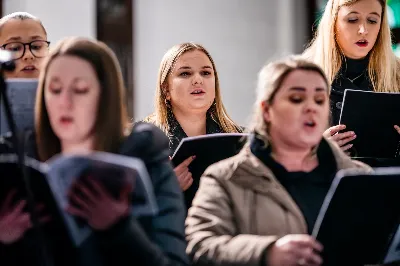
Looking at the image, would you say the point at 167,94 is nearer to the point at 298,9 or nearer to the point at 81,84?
the point at 81,84

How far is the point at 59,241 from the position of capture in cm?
155

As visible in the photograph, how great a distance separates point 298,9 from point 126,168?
207 inches

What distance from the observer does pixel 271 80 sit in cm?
173

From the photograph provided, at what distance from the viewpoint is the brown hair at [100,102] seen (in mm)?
1599

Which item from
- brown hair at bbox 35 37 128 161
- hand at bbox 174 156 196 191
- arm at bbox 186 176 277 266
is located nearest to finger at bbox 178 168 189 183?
hand at bbox 174 156 196 191

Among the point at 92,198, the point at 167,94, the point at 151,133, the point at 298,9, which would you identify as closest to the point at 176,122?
the point at 167,94

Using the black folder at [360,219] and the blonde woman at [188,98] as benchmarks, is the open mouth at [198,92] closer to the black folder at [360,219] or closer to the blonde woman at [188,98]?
the blonde woman at [188,98]

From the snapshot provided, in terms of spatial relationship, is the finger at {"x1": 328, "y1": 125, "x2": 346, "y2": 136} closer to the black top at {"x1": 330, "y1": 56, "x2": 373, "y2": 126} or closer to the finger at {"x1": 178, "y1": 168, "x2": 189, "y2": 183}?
the black top at {"x1": 330, "y1": 56, "x2": 373, "y2": 126}

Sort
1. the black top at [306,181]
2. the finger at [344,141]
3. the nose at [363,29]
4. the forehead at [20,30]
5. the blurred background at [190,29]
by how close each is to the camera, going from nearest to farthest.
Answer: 1. the black top at [306,181]
2. the finger at [344,141]
3. the forehead at [20,30]
4. the nose at [363,29]
5. the blurred background at [190,29]

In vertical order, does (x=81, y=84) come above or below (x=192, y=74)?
above

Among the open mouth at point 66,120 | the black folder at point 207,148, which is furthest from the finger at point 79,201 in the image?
the black folder at point 207,148

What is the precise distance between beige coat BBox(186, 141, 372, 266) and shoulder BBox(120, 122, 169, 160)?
0.14 m

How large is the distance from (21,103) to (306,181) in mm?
648

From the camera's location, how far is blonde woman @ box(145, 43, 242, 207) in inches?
103
